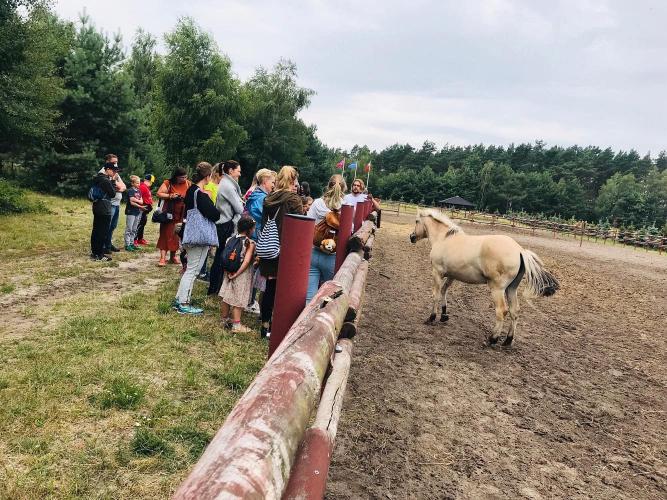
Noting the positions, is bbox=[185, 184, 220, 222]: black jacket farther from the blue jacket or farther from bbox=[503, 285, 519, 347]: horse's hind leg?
bbox=[503, 285, 519, 347]: horse's hind leg

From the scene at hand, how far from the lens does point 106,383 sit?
323 centimetres

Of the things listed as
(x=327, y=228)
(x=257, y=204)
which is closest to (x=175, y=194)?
(x=257, y=204)

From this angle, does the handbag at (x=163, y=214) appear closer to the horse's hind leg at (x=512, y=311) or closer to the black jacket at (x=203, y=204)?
the black jacket at (x=203, y=204)

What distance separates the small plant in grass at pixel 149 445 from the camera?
8.29 feet

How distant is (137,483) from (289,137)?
36.8 m

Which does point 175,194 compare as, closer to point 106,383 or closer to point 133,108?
point 106,383

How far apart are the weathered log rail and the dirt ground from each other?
3.65 feet

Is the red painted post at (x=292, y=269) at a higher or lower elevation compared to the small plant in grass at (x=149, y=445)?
higher

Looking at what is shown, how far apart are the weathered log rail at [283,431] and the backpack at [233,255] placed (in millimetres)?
2492

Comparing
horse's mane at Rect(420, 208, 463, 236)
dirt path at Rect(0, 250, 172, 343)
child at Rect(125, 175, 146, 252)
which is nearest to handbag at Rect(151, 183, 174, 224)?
dirt path at Rect(0, 250, 172, 343)

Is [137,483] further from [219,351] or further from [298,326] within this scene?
[219,351]

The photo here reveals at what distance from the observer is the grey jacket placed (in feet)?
17.7

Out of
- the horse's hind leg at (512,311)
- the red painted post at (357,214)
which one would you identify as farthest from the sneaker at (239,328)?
the horse's hind leg at (512,311)

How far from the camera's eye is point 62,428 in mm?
2637
